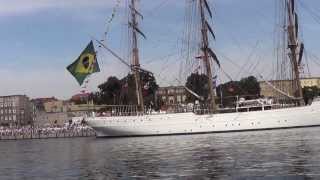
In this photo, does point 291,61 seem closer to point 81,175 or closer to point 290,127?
point 290,127

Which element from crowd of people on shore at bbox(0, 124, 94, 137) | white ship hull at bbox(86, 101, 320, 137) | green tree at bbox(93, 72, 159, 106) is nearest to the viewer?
white ship hull at bbox(86, 101, 320, 137)

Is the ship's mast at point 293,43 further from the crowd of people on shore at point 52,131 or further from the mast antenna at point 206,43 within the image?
the crowd of people on shore at point 52,131

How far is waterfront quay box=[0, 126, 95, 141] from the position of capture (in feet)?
542

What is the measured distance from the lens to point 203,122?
117062 millimetres

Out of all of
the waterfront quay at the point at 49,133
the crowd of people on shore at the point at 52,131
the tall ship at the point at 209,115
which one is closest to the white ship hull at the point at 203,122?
the tall ship at the point at 209,115

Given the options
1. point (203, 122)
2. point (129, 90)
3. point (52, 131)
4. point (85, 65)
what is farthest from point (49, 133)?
point (203, 122)

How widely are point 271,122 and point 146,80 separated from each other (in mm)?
70969

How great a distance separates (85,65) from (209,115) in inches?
980

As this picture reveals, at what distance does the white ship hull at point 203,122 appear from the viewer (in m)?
113

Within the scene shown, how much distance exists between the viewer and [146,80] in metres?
180

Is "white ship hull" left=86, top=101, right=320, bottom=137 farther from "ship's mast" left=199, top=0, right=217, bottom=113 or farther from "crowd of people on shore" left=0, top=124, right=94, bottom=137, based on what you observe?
"crowd of people on shore" left=0, top=124, right=94, bottom=137

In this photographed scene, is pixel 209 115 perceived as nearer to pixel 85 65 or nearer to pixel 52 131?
pixel 85 65

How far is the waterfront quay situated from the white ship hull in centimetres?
3811

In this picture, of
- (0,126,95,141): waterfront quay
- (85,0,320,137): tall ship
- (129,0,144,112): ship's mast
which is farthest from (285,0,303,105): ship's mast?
(0,126,95,141): waterfront quay
